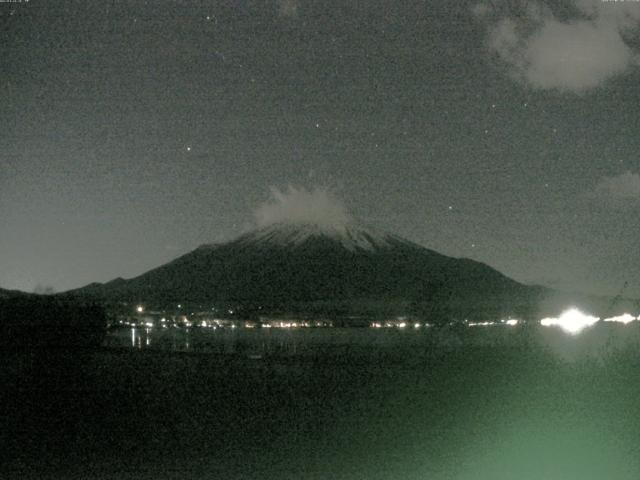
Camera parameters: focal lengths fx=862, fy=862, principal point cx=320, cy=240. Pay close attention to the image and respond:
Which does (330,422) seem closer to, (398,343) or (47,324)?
(47,324)

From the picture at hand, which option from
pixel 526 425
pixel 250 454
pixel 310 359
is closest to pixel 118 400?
pixel 250 454

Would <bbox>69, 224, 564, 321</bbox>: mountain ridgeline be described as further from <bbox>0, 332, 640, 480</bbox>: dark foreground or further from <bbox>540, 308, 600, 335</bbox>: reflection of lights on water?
<bbox>0, 332, 640, 480</bbox>: dark foreground

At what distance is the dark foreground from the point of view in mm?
11297

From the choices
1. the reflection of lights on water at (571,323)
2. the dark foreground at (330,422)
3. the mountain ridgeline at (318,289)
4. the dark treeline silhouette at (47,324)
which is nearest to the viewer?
the dark foreground at (330,422)

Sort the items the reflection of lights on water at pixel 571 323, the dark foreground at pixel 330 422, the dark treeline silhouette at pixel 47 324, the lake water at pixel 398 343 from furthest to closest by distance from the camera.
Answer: the reflection of lights on water at pixel 571 323 < the dark treeline silhouette at pixel 47 324 < the lake water at pixel 398 343 < the dark foreground at pixel 330 422

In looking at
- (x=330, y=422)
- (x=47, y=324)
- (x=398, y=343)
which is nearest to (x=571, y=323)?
(x=398, y=343)

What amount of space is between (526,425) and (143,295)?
160 meters

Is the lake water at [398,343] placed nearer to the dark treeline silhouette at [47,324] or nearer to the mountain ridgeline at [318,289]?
the dark treeline silhouette at [47,324]

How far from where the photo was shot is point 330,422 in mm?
14805

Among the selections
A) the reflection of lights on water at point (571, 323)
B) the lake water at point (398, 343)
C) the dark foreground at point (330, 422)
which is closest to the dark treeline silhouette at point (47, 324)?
the lake water at point (398, 343)

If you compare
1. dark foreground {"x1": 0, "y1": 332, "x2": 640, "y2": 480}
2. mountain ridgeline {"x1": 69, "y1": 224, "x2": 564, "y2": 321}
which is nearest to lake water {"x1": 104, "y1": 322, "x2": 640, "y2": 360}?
dark foreground {"x1": 0, "y1": 332, "x2": 640, "y2": 480}

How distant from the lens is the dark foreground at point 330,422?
11.3 metres

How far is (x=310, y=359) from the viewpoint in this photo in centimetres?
3092

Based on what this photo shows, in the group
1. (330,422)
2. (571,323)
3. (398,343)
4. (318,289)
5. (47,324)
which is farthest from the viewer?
(318,289)
